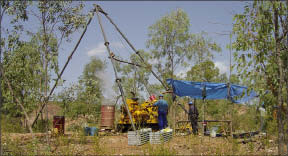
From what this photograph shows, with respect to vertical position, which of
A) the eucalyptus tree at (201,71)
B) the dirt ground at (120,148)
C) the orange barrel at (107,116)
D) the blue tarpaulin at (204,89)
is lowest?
the dirt ground at (120,148)

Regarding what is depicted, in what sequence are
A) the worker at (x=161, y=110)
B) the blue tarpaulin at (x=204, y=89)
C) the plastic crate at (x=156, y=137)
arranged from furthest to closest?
the blue tarpaulin at (x=204, y=89)
the worker at (x=161, y=110)
the plastic crate at (x=156, y=137)

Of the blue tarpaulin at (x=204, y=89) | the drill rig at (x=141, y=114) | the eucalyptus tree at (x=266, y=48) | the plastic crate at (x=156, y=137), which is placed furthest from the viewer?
the drill rig at (x=141, y=114)

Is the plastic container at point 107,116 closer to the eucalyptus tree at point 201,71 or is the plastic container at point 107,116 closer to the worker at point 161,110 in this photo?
the worker at point 161,110

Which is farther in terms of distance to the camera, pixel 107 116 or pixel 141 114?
pixel 107 116

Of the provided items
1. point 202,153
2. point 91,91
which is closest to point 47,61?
point 202,153

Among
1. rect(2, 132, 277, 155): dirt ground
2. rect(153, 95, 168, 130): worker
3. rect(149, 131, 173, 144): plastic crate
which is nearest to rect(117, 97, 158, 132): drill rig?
rect(153, 95, 168, 130): worker

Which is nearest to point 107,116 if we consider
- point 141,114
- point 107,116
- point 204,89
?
point 107,116

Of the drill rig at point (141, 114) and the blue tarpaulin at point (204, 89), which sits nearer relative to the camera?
the blue tarpaulin at point (204, 89)

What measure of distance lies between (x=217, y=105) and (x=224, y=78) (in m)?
4.80

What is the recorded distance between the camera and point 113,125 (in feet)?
41.9

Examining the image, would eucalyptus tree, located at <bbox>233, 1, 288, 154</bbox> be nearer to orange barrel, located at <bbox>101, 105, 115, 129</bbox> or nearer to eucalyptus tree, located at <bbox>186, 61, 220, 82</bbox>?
orange barrel, located at <bbox>101, 105, 115, 129</bbox>

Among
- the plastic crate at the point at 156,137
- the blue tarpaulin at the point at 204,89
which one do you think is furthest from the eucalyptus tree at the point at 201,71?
the plastic crate at the point at 156,137

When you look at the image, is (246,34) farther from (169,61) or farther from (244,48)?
(169,61)

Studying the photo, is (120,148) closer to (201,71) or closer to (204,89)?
(204,89)
